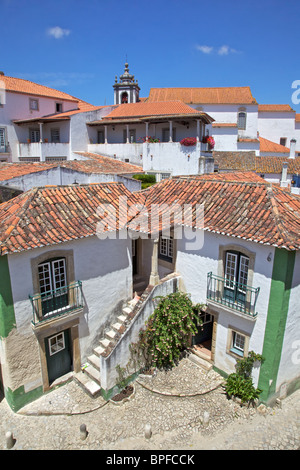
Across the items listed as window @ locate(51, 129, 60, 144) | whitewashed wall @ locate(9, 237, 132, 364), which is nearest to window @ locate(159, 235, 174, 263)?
whitewashed wall @ locate(9, 237, 132, 364)

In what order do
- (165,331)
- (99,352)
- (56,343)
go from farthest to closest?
(99,352)
(165,331)
(56,343)

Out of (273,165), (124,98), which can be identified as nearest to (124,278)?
(273,165)

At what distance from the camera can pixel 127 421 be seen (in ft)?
37.6

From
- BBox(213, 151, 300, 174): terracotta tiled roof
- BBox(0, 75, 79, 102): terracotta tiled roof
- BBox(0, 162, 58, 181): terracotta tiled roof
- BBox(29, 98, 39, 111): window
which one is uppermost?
BBox(0, 75, 79, 102): terracotta tiled roof

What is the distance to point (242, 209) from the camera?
12.8 m

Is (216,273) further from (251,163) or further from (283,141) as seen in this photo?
(283,141)

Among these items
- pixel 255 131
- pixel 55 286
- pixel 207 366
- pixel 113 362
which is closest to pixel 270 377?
pixel 207 366

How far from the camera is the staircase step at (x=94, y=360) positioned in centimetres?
1332

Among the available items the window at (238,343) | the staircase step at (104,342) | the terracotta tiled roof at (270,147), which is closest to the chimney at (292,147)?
the terracotta tiled roof at (270,147)

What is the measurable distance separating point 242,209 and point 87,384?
9.50 metres

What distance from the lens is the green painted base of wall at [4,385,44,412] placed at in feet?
38.1

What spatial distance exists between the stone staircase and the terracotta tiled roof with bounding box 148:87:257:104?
37.5m

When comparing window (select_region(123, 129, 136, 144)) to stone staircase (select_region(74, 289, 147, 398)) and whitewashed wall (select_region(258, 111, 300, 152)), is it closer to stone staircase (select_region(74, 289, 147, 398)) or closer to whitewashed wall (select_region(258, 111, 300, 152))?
stone staircase (select_region(74, 289, 147, 398))

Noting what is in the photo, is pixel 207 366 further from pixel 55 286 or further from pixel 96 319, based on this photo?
pixel 55 286
